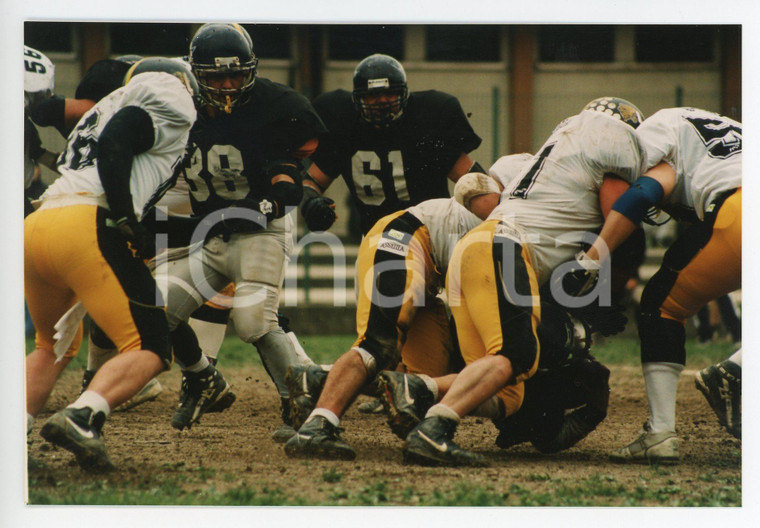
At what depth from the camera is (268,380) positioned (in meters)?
6.24

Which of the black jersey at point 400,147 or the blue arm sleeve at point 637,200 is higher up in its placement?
the black jersey at point 400,147

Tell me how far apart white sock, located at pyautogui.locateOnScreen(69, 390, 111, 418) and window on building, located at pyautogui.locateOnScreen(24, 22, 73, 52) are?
1.50 metres

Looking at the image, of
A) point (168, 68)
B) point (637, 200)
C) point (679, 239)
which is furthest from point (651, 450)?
point (168, 68)

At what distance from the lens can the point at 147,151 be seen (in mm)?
3613

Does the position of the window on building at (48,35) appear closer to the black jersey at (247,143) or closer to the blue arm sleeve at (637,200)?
the black jersey at (247,143)

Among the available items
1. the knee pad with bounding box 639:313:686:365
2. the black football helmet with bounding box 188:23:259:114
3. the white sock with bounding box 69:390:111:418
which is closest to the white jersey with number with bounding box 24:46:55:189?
the black football helmet with bounding box 188:23:259:114

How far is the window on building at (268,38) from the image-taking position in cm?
404

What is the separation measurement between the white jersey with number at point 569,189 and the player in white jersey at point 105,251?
136 centimetres

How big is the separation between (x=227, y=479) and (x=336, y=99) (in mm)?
Result: 2192

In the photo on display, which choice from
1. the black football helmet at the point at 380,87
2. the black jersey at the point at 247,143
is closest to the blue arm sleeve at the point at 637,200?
the black football helmet at the point at 380,87

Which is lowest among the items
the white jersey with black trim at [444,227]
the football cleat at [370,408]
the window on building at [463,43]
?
the football cleat at [370,408]

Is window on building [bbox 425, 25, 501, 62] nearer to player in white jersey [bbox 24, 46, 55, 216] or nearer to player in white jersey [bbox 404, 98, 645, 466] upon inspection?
player in white jersey [bbox 404, 98, 645, 466]

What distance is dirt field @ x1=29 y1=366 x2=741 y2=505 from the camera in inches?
125

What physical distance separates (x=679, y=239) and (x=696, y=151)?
0.36 metres
